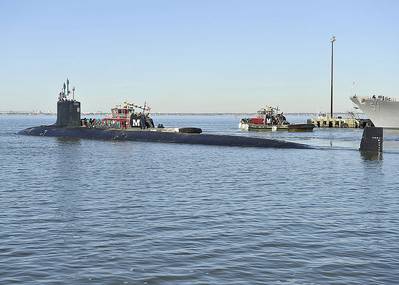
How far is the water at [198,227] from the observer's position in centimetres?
1404

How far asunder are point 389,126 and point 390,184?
102974 millimetres

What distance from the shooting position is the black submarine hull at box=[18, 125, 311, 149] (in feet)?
222

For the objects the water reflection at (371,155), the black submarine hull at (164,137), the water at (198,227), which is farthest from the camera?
the black submarine hull at (164,137)

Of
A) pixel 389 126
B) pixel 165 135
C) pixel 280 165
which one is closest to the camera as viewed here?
pixel 280 165

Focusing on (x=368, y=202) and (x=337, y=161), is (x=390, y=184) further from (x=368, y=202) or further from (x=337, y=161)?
(x=337, y=161)

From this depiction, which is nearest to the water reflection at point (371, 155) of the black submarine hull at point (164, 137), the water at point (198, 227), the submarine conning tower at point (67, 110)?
the black submarine hull at point (164, 137)

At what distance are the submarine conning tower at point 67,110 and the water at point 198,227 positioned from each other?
4486cm

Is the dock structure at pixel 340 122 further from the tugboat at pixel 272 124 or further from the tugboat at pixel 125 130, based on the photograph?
the tugboat at pixel 125 130

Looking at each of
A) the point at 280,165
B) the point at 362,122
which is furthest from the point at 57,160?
the point at 362,122

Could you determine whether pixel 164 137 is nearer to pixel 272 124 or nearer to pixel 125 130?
pixel 125 130

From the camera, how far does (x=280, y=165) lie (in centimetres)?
4559

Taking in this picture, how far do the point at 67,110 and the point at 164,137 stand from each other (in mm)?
18659

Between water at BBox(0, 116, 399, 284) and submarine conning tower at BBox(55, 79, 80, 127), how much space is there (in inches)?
1766

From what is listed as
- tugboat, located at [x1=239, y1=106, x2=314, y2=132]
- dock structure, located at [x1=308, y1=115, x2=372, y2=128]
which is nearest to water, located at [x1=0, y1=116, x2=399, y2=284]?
tugboat, located at [x1=239, y1=106, x2=314, y2=132]
